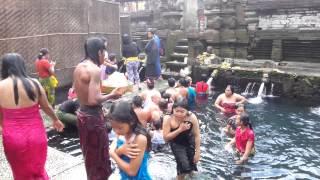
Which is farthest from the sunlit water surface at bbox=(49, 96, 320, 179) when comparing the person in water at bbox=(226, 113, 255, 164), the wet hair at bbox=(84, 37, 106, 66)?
the wet hair at bbox=(84, 37, 106, 66)

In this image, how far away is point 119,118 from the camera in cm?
307

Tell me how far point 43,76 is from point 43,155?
5.98m

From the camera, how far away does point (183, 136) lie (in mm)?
5324

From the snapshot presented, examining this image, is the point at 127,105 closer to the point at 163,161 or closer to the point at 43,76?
the point at 163,161

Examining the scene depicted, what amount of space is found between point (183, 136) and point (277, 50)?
1245cm

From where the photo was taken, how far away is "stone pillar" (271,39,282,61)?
1627cm

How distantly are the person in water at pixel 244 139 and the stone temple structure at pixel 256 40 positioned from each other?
23.6 feet

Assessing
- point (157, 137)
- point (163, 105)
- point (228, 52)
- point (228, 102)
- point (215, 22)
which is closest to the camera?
point (157, 137)

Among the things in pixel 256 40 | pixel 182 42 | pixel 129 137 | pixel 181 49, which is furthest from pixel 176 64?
pixel 129 137

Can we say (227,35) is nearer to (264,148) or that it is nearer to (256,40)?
(256,40)

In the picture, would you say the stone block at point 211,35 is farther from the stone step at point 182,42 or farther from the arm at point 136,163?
the arm at point 136,163

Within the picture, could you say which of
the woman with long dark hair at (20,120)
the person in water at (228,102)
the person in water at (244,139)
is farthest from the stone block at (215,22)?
the woman with long dark hair at (20,120)

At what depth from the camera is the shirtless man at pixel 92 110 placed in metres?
4.18

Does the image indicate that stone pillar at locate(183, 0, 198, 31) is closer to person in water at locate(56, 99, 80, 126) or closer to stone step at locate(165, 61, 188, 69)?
stone step at locate(165, 61, 188, 69)
